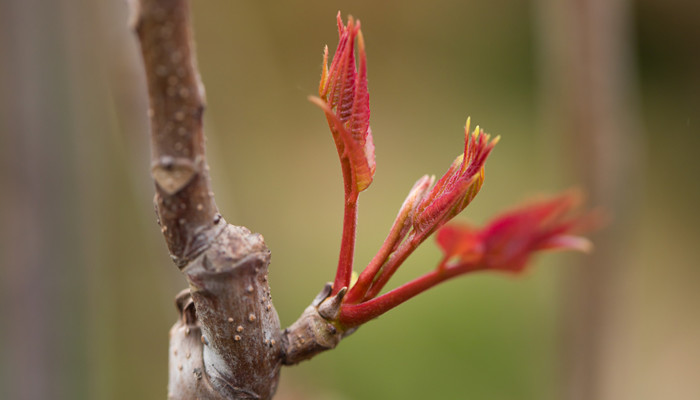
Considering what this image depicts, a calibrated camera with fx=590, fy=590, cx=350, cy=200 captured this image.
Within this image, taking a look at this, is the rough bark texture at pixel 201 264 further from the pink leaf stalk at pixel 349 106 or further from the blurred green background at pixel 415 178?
the blurred green background at pixel 415 178

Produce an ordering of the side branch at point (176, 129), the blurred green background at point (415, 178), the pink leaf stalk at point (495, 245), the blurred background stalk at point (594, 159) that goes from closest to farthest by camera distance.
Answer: the side branch at point (176, 129)
the pink leaf stalk at point (495, 245)
the blurred background stalk at point (594, 159)
the blurred green background at point (415, 178)

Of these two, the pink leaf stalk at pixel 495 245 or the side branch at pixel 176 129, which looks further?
the pink leaf stalk at pixel 495 245

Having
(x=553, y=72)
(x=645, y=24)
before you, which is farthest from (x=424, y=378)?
(x=645, y=24)

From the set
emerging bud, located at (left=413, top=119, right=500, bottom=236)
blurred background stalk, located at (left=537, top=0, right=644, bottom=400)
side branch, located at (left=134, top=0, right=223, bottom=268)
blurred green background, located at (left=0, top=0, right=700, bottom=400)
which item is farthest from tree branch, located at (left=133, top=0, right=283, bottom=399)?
blurred green background, located at (left=0, top=0, right=700, bottom=400)

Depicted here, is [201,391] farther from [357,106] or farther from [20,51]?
[20,51]

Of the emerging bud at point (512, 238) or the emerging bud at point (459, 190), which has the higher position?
the emerging bud at point (459, 190)

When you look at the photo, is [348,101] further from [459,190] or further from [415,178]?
[415,178]

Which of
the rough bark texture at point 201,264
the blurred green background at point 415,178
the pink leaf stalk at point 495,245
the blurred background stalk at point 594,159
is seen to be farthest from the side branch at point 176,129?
the blurred green background at point 415,178

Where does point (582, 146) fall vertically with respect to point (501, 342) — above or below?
above
